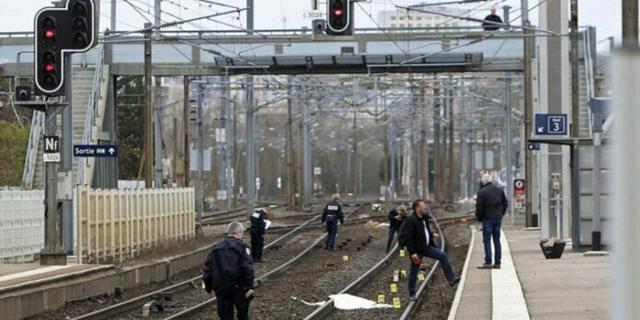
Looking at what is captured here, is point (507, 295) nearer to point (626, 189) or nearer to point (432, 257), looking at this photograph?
point (432, 257)

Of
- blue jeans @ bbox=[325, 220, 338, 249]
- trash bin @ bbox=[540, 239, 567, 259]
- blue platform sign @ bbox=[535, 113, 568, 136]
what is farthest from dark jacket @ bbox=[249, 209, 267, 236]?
trash bin @ bbox=[540, 239, 567, 259]

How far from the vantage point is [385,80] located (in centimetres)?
6819

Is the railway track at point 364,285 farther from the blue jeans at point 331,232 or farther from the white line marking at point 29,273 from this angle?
the white line marking at point 29,273

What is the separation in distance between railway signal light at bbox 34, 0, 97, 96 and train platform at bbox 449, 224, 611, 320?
26.5 feet

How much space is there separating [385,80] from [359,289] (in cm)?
4401

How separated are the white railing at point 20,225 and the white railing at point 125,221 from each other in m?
1.88

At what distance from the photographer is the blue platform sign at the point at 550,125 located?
86.1 ft

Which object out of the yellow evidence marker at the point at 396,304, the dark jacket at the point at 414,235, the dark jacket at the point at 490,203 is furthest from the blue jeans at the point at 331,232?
the dark jacket at the point at 414,235

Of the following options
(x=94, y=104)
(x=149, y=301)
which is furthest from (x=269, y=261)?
(x=149, y=301)

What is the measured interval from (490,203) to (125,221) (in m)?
12.5

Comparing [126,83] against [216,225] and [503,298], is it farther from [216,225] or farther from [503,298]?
[503,298]

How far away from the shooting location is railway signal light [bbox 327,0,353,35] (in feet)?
78.1

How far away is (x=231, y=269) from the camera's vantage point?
12961mm

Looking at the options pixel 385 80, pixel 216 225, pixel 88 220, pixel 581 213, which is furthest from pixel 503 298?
pixel 385 80
